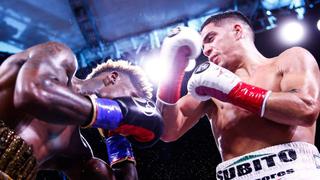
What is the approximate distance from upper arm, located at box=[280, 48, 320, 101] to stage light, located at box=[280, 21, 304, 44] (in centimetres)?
268

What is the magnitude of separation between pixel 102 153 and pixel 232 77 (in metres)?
4.71

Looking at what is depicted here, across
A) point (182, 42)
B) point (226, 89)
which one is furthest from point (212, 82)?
point (182, 42)

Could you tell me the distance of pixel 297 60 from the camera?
211 centimetres

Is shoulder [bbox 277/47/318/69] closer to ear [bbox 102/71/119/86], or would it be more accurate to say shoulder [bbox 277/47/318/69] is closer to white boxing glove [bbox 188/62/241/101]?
white boxing glove [bbox 188/62/241/101]

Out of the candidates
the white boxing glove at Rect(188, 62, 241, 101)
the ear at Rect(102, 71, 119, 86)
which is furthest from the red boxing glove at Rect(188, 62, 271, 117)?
the ear at Rect(102, 71, 119, 86)

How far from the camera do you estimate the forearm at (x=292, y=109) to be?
6.25ft

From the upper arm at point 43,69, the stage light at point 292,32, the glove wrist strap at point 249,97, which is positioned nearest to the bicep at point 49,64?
the upper arm at point 43,69

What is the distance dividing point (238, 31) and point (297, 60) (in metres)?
0.64

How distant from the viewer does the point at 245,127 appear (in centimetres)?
212

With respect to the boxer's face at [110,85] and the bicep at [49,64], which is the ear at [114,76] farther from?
the bicep at [49,64]

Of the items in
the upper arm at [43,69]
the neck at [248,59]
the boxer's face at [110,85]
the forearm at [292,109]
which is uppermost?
the upper arm at [43,69]

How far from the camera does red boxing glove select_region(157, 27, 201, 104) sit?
2.32 m

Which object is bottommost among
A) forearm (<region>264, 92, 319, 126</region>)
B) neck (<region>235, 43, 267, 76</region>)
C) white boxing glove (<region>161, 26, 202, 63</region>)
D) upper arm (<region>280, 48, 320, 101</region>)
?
forearm (<region>264, 92, 319, 126</region>)

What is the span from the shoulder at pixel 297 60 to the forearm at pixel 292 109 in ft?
0.71
